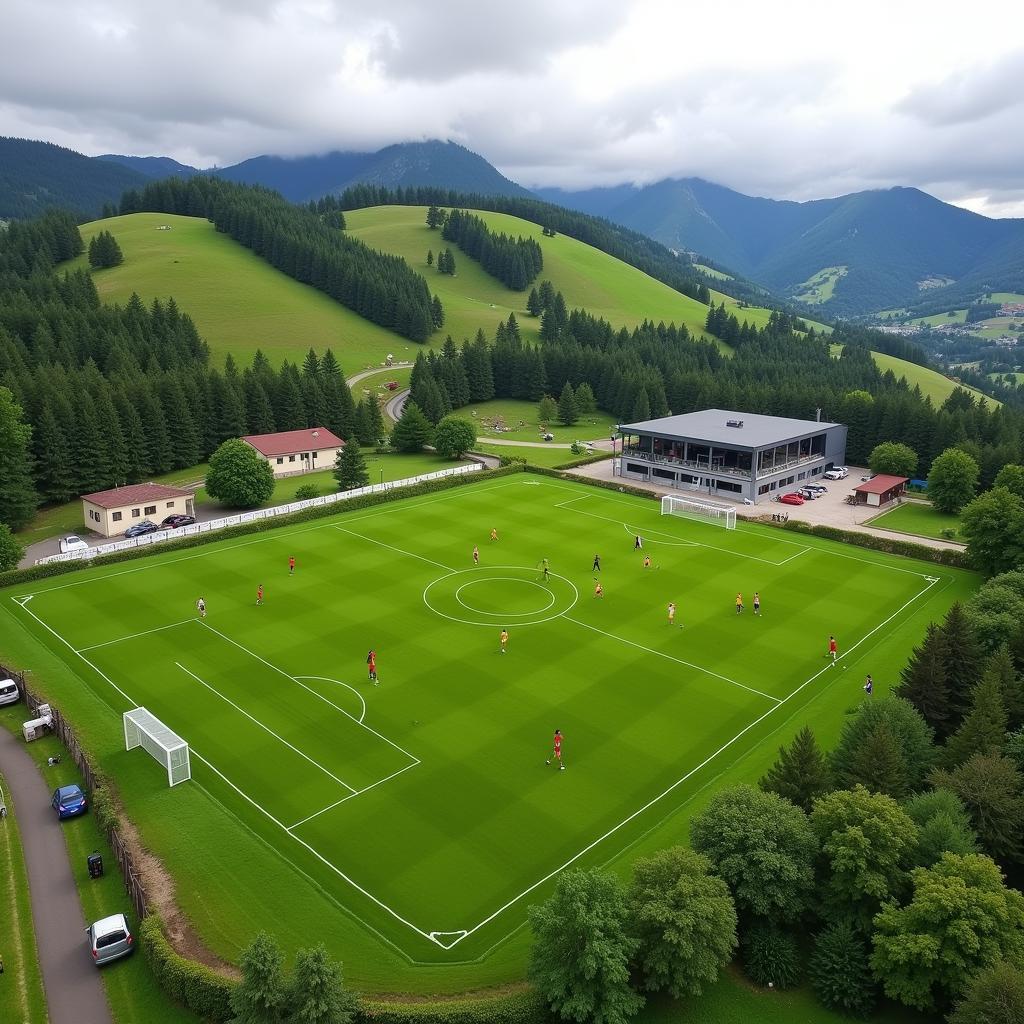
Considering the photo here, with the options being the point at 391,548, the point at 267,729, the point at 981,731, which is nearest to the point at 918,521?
the point at 981,731

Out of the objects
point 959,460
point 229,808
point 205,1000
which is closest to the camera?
point 205,1000

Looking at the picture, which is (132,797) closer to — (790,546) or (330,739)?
(330,739)

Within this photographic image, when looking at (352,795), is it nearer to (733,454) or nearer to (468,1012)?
(468,1012)

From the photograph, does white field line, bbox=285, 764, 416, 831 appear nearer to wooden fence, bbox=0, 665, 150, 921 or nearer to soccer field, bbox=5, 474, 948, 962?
soccer field, bbox=5, 474, 948, 962

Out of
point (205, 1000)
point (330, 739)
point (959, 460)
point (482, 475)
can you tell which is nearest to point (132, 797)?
point (330, 739)

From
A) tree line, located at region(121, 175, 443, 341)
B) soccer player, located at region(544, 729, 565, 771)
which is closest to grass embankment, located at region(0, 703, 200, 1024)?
soccer player, located at region(544, 729, 565, 771)
